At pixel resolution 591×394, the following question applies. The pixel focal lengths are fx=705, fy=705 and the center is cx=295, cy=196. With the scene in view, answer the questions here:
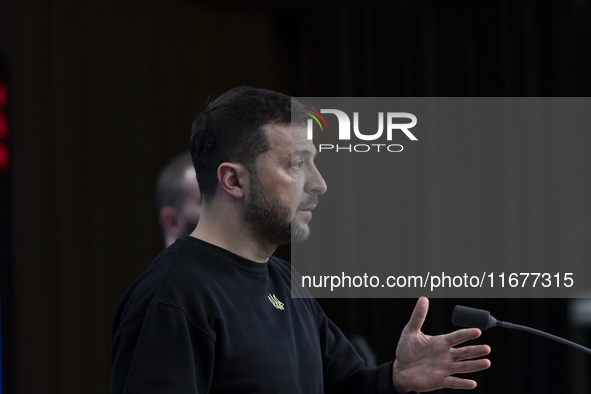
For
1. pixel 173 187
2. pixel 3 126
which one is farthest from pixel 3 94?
pixel 173 187

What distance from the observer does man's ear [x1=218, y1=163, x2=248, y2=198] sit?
171 centimetres

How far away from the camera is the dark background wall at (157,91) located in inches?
142

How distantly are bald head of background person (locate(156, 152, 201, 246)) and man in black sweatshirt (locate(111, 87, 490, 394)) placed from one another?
0.78 metres

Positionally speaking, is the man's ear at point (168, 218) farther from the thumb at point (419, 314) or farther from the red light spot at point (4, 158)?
the red light spot at point (4, 158)

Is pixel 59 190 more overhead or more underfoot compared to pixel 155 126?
more underfoot

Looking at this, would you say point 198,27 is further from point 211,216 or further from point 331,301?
point 211,216

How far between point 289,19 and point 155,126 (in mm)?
1014

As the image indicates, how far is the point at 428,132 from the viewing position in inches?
130

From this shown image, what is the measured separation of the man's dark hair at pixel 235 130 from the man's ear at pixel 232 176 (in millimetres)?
16

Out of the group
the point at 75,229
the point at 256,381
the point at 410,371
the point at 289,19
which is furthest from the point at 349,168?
the point at 256,381

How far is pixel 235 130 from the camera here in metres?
1.74

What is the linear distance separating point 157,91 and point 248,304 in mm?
2653

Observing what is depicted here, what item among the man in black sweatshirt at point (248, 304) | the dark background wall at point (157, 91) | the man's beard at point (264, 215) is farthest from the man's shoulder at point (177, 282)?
the dark background wall at point (157, 91)

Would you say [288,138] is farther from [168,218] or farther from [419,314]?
[168,218]
